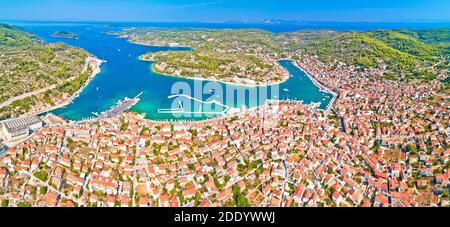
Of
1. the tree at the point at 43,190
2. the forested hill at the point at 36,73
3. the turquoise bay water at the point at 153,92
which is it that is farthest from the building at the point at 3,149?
the forested hill at the point at 36,73

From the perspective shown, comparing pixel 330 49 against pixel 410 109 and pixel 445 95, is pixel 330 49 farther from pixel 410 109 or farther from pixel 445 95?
pixel 410 109

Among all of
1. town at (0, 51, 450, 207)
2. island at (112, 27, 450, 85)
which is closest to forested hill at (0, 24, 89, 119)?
town at (0, 51, 450, 207)

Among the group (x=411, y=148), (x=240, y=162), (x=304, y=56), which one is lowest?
(x=240, y=162)

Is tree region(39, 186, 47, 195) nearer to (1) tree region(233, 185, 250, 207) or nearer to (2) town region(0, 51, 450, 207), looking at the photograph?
(2) town region(0, 51, 450, 207)

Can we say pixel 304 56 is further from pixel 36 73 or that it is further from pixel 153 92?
pixel 36 73

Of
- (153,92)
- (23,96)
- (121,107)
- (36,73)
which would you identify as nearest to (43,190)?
(121,107)

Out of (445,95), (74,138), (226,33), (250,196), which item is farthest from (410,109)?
(226,33)
